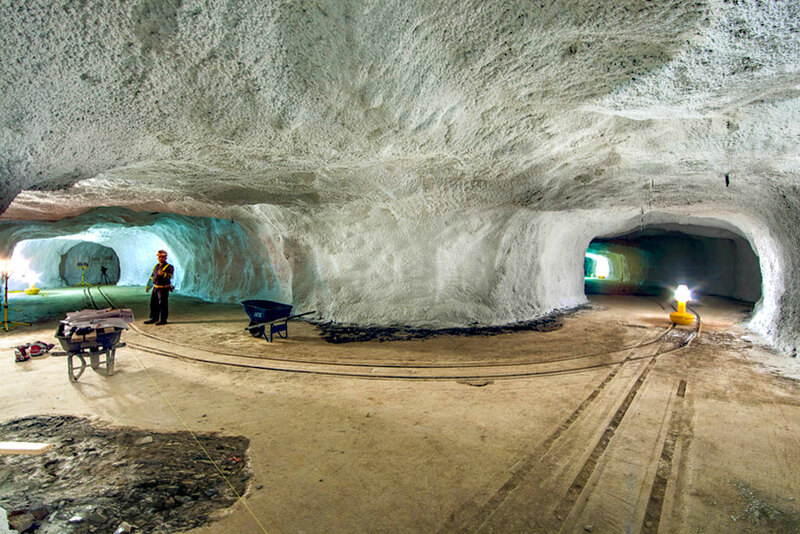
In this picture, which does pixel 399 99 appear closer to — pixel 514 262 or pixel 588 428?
pixel 588 428

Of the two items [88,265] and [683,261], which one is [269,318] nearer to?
[683,261]

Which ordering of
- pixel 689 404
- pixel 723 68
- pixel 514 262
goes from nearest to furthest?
pixel 723 68 < pixel 689 404 < pixel 514 262

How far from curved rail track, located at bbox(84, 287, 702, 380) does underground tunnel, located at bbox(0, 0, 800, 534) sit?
54 millimetres

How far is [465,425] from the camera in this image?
11.5ft

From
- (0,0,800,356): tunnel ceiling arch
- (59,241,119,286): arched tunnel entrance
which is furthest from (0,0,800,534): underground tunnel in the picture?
(59,241,119,286): arched tunnel entrance

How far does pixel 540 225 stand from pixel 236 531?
29.9 ft

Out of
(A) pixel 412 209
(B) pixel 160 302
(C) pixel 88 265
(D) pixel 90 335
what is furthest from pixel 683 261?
(C) pixel 88 265

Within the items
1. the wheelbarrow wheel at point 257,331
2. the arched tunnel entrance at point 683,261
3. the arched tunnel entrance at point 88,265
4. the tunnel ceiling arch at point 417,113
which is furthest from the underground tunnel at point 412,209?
the arched tunnel entrance at point 88,265

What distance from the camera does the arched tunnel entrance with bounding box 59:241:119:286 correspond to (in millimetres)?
20531

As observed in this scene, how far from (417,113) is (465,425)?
290cm

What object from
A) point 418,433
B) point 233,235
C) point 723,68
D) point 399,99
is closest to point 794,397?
point 723,68

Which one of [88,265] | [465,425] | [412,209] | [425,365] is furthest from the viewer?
[88,265]

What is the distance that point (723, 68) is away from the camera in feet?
9.80

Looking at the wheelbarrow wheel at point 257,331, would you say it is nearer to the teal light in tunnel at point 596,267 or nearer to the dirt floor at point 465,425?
the dirt floor at point 465,425
